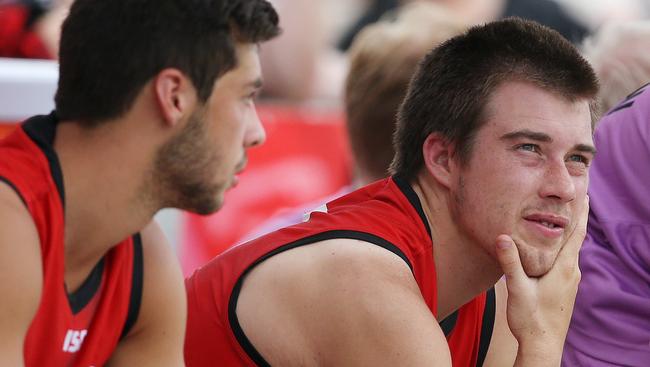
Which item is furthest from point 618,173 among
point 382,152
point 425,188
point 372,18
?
point 372,18

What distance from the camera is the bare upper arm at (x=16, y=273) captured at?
6.70ft

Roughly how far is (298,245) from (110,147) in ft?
1.77

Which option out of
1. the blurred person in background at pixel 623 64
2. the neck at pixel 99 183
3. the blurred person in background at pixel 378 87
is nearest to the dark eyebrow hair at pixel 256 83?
the neck at pixel 99 183

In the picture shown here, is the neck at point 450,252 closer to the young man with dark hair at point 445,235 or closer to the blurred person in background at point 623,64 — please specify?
the young man with dark hair at point 445,235

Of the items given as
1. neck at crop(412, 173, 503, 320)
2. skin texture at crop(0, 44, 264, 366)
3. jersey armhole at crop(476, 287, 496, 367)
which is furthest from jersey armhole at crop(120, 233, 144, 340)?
jersey armhole at crop(476, 287, 496, 367)

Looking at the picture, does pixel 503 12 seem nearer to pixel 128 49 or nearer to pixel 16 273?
pixel 128 49

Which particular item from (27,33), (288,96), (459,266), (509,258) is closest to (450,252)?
(459,266)

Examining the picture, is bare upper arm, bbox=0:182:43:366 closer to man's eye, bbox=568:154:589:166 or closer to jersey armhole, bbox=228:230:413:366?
jersey armhole, bbox=228:230:413:366

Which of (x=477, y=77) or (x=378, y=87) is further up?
(x=477, y=77)

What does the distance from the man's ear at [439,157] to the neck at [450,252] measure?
31mm

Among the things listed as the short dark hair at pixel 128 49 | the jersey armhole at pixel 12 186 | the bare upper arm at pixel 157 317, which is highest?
the short dark hair at pixel 128 49

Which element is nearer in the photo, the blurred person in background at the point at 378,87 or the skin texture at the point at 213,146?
the skin texture at the point at 213,146

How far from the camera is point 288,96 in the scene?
5559mm

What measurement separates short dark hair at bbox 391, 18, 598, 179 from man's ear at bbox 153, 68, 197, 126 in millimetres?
739
